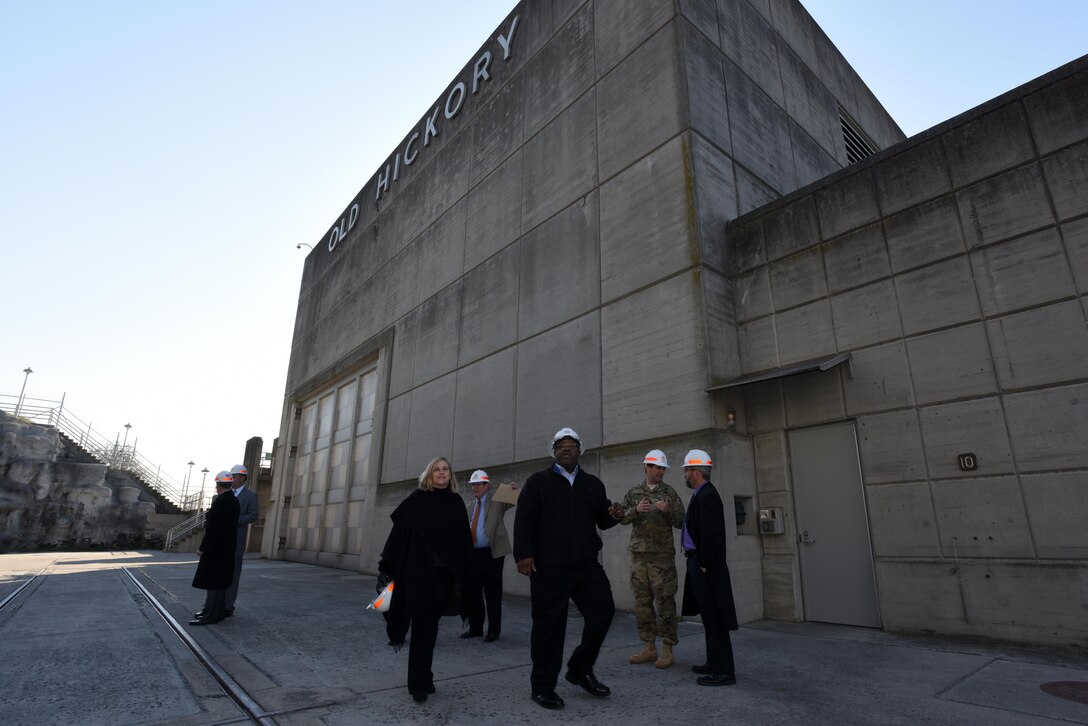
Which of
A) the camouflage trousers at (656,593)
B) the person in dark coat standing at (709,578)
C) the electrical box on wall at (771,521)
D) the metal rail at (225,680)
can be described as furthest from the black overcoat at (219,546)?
the electrical box on wall at (771,521)

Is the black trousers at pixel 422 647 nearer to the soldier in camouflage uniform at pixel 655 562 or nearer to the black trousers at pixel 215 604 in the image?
the soldier in camouflage uniform at pixel 655 562

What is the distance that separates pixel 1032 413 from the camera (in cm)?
618

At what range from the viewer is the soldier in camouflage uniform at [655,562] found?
5.05m

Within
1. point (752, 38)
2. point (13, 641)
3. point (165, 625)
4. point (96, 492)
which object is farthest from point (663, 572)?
point (96, 492)

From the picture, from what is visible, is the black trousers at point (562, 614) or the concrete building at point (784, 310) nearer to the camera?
the black trousers at point (562, 614)

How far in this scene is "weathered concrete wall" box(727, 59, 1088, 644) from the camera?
6004 millimetres

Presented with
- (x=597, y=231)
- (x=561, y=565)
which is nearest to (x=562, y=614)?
(x=561, y=565)

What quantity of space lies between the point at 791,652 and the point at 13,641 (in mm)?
7791

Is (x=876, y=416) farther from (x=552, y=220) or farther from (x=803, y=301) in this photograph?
(x=552, y=220)

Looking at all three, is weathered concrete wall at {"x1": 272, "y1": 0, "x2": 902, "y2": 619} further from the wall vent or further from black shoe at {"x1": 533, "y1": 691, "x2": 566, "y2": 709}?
black shoe at {"x1": 533, "y1": 691, "x2": 566, "y2": 709}

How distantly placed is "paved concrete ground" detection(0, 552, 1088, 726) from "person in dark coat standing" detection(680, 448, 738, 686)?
215mm

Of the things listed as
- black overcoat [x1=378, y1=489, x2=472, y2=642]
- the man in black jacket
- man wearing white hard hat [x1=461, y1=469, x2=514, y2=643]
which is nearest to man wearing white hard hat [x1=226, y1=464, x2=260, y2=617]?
man wearing white hard hat [x1=461, y1=469, x2=514, y2=643]

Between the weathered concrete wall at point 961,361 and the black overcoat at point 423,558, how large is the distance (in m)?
5.53

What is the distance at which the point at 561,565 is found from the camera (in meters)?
4.08
